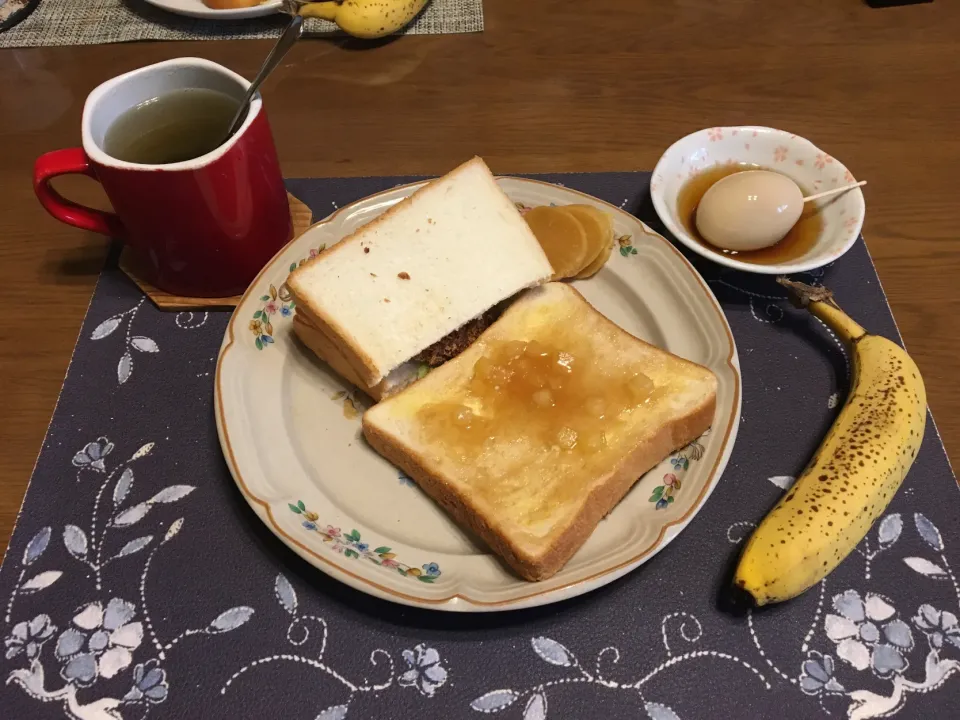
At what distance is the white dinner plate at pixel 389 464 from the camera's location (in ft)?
4.36

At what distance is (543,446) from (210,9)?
→ 2276 mm

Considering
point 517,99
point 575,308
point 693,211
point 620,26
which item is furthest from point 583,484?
point 620,26

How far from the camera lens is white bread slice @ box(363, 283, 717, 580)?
1384 millimetres

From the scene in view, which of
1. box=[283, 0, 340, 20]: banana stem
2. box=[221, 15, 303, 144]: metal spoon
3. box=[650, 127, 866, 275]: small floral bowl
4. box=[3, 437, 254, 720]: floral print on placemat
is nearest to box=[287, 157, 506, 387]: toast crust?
box=[221, 15, 303, 144]: metal spoon

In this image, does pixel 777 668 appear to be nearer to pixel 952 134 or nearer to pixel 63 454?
pixel 63 454

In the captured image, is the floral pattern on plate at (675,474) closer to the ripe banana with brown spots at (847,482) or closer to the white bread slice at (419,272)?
the ripe banana with brown spots at (847,482)

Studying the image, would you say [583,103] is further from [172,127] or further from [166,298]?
[166,298]

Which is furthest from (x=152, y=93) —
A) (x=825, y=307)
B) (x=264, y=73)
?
(x=825, y=307)

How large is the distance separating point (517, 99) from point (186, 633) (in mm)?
2086

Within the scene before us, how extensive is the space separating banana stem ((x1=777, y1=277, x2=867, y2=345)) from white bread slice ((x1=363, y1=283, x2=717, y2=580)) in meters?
0.43

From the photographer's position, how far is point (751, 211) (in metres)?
1.89

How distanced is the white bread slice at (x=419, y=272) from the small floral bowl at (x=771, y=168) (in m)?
0.50

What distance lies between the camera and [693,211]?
2.05m

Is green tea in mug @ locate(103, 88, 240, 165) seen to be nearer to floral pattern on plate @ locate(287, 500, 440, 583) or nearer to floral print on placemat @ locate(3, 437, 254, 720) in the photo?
floral print on placemat @ locate(3, 437, 254, 720)
